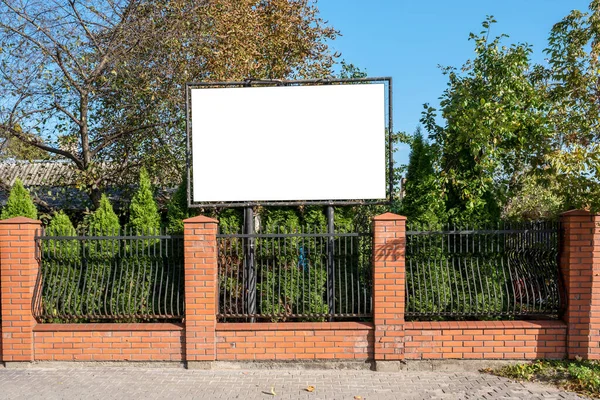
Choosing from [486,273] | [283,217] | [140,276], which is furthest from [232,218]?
[486,273]

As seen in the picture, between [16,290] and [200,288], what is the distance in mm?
2332

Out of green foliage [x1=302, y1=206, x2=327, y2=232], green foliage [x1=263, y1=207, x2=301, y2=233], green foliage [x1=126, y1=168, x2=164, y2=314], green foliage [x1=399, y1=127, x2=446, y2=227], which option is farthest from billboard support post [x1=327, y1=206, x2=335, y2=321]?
green foliage [x1=126, y1=168, x2=164, y2=314]

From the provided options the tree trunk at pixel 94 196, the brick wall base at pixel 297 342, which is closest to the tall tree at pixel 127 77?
the tree trunk at pixel 94 196

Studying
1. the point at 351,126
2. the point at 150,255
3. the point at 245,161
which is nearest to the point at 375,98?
the point at 351,126

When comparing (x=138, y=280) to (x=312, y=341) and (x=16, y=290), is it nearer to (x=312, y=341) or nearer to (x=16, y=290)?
(x=16, y=290)

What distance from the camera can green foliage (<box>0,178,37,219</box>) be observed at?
275 inches

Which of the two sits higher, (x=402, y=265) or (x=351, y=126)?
(x=351, y=126)

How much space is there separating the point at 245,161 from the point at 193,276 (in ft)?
5.51

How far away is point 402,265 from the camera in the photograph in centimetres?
587

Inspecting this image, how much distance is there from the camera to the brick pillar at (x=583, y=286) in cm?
576

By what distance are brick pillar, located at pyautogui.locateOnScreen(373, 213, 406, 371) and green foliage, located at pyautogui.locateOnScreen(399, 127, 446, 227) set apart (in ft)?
2.20

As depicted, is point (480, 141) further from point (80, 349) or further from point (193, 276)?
point (80, 349)

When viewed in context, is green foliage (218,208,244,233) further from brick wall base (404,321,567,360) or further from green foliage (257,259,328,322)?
brick wall base (404,321,567,360)

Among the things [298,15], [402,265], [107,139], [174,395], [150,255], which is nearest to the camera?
[174,395]
